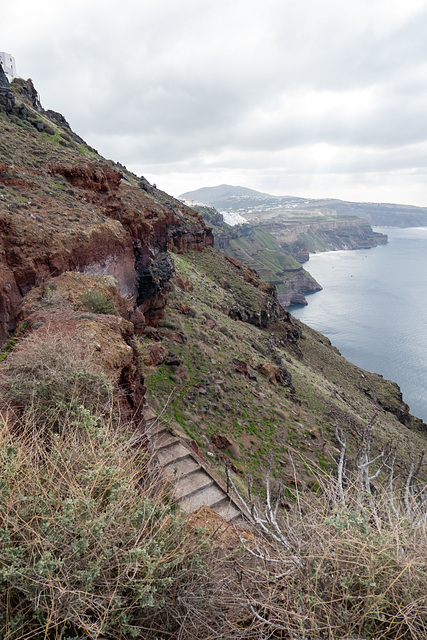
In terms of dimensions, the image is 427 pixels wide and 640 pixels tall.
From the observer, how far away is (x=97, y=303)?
24.0 ft

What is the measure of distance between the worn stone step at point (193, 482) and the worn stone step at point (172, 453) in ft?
1.89

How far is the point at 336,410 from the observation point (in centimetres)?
2072

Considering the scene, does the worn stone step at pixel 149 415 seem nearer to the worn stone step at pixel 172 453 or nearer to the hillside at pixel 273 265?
the worn stone step at pixel 172 453

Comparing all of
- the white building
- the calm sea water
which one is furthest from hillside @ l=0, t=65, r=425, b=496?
the white building

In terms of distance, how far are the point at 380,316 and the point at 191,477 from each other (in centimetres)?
7708

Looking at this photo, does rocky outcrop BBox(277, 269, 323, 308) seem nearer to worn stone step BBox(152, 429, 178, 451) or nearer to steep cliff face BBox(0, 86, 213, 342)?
steep cliff face BBox(0, 86, 213, 342)

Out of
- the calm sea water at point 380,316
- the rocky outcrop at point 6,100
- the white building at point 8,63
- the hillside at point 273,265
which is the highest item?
the white building at point 8,63

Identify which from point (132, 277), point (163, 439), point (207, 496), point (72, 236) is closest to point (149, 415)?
point (163, 439)

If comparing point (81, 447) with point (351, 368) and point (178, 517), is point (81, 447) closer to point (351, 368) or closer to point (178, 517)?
point (178, 517)

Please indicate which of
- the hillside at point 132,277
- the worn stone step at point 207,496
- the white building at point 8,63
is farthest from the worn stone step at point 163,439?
the white building at point 8,63

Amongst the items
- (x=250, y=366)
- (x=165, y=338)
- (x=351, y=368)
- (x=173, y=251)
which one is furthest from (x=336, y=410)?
(x=173, y=251)

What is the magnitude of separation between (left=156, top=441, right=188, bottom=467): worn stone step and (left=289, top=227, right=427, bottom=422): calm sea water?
139 ft

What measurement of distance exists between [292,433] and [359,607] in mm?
13406

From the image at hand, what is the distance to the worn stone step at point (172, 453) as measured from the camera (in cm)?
868
